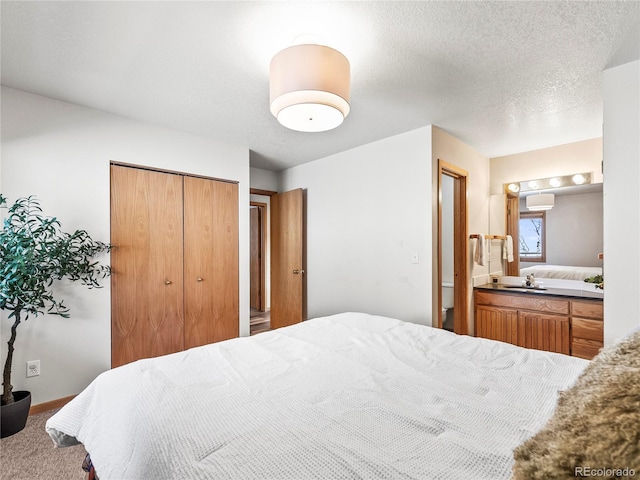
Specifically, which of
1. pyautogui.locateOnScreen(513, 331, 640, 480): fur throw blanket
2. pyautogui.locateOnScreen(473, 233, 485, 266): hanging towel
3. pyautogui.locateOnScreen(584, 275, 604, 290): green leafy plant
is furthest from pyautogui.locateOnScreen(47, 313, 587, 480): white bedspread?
pyautogui.locateOnScreen(584, 275, 604, 290): green leafy plant

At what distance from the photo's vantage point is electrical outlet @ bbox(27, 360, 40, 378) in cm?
235

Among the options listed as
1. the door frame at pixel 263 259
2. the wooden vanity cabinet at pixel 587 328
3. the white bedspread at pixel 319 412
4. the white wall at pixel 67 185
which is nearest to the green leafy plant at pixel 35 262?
the white wall at pixel 67 185

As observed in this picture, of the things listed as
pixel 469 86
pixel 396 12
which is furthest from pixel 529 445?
pixel 469 86

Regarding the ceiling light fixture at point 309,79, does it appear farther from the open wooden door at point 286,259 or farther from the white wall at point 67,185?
the open wooden door at point 286,259

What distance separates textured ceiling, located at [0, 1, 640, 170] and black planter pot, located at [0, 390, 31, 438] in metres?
2.27

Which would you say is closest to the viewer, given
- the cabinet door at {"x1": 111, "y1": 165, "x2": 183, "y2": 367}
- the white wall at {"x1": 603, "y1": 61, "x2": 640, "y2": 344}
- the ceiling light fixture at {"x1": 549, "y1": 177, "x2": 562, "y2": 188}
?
the white wall at {"x1": 603, "y1": 61, "x2": 640, "y2": 344}

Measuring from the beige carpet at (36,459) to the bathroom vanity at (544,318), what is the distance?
380cm

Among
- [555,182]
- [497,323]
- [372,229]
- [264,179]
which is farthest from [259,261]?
[555,182]

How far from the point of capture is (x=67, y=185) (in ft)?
8.33

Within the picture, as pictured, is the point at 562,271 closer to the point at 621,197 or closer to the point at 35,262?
the point at 621,197

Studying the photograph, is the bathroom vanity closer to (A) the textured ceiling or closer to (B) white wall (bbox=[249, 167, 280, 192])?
(A) the textured ceiling

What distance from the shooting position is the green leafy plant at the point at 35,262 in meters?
2.02

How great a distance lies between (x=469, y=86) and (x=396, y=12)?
41.0 inches

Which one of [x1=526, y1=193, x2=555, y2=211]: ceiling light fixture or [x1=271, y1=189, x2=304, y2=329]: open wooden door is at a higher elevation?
[x1=526, y1=193, x2=555, y2=211]: ceiling light fixture
